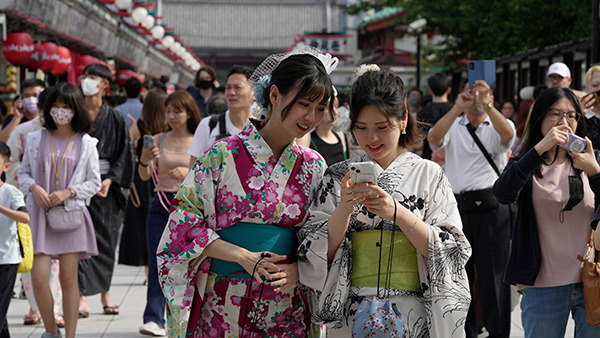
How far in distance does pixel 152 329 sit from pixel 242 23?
67.9 metres

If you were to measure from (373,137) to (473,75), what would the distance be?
9.09 ft

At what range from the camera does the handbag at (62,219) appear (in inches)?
251

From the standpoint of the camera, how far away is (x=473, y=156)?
21.8ft

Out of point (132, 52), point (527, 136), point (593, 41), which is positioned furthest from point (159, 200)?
point (132, 52)

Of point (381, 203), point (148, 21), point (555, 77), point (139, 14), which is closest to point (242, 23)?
point (148, 21)

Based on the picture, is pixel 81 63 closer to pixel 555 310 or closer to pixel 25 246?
pixel 25 246

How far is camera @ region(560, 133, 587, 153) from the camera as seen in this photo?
4.52m

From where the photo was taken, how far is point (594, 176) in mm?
4605

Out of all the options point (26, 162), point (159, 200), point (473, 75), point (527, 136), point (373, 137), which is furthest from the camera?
point (159, 200)

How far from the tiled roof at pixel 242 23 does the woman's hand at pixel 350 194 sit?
66854mm

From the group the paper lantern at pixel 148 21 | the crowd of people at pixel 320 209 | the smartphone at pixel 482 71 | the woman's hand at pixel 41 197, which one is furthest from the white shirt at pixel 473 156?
the paper lantern at pixel 148 21

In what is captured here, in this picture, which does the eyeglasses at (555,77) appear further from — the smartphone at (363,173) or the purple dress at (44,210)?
the smartphone at (363,173)

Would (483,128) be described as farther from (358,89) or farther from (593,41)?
(593,41)

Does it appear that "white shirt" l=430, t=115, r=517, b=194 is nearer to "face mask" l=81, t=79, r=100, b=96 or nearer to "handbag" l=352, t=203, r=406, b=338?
"face mask" l=81, t=79, r=100, b=96
